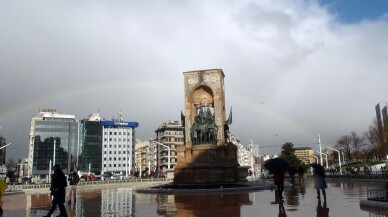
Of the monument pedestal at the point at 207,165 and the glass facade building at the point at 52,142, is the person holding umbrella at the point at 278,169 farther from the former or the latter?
the glass facade building at the point at 52,142

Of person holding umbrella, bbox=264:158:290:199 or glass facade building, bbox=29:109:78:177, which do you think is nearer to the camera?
person holding umbrella, bbox=264:158:290:199

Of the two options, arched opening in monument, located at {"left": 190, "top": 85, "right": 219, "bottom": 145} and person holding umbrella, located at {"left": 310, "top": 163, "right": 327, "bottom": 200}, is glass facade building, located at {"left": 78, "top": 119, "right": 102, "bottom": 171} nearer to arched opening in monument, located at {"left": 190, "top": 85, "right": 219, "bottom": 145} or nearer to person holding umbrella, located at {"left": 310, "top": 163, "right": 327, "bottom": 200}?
arched opening in monument, located at {"left": 190, "top": 85, "right": 219, "bottom": 145}

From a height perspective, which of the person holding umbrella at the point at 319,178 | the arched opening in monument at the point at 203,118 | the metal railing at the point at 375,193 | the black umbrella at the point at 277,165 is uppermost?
the arched opening in monument at the point at 203,118

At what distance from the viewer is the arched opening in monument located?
107 ft

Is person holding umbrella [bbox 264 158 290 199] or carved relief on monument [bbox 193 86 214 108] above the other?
carved relief on monument [bbox 193 86 214 108]

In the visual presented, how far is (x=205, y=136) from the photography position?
32.8 meters

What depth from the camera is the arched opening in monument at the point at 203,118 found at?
1289 inches

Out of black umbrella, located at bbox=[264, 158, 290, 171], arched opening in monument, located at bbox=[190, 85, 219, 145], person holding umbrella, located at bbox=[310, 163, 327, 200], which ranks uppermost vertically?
arched opening in monument, located at bbox=[190, 85, 219, 145]

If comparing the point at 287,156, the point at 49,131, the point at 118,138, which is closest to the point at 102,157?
the point at 118,138

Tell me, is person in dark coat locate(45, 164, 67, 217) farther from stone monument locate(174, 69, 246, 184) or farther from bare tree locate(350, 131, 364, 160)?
bare tree locate(350, 131, 364, 160)

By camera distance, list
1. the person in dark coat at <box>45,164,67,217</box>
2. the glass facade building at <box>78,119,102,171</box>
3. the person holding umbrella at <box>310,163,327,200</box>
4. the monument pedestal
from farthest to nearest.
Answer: the glass facade building at <box>78,119,102,171</box> < the monument pedestal < the person holding umbrella at <box>310,163,327,200</box> < the person in dark coat at <box>45,164,67,217</box>

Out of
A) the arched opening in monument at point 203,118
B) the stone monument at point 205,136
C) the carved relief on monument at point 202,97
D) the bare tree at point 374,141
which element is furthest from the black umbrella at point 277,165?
the bare tree at point 374,141

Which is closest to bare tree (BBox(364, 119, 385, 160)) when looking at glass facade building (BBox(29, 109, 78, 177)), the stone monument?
the stone monument

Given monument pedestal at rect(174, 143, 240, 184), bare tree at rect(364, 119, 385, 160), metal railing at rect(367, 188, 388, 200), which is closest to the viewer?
metal railing at rect(367, 188, 388, 200)
